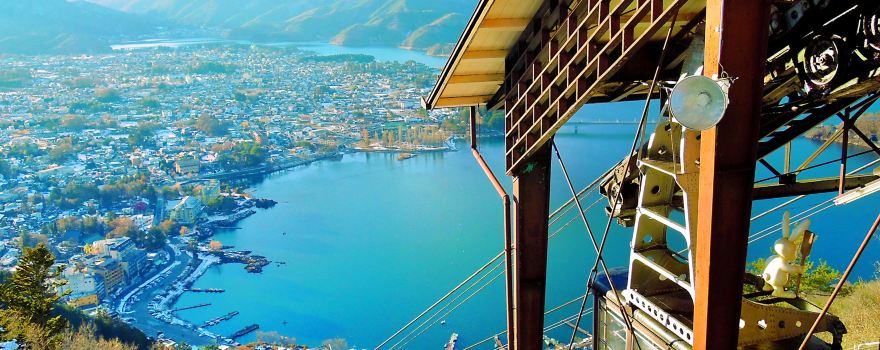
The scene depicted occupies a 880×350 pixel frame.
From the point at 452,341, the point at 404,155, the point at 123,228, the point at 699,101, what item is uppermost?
the point at 699,101

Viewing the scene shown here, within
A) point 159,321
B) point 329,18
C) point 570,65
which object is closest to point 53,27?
point 329,18

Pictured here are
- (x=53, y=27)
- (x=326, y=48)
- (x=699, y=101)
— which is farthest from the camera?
(x=326, y=48)

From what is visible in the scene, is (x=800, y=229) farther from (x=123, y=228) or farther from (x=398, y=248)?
(x=123, y=228)

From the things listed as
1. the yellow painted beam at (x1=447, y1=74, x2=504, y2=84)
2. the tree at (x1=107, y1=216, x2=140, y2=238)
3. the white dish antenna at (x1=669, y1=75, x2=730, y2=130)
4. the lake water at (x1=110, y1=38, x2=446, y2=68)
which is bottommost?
the tree at (x1=107, y1=216, x2=140, y2=238)

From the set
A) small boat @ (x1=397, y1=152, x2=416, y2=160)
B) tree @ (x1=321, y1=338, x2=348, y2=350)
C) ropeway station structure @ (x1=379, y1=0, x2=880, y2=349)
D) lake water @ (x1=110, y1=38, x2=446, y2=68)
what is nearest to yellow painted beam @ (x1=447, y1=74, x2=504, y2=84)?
ropeway station structure @ (x1=379, y1=0, x2=880, y2=349)

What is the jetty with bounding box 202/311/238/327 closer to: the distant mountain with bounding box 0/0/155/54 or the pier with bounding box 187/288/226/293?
the pier with bounding box 187/288/226/293

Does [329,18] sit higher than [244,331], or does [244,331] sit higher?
[329,18]

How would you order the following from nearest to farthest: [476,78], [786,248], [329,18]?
1. [786,248]
2. [476,78]
3. [329,18]

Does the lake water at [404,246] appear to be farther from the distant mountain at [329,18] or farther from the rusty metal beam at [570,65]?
the distant mountain at [329,18]
